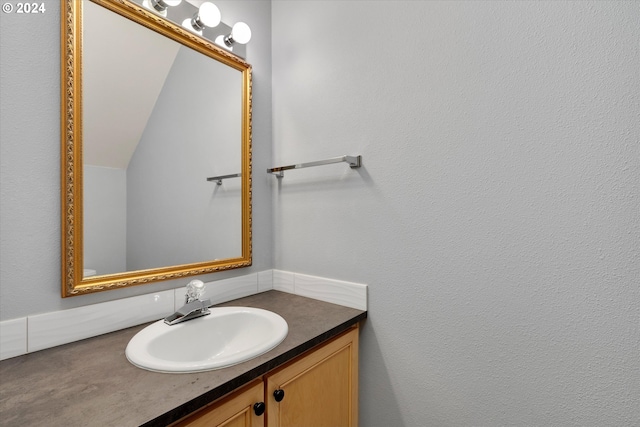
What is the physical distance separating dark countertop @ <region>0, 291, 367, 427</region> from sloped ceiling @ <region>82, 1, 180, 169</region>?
56 centimetres

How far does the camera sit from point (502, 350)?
2.93 ft

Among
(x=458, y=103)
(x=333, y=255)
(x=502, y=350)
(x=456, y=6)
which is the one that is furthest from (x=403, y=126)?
(x=502, y=350)

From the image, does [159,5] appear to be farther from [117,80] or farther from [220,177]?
[220,177]

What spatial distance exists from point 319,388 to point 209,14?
1.42 meters

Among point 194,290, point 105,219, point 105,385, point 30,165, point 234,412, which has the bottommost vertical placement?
point 234,412

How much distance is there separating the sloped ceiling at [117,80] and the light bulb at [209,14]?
153 millimetres

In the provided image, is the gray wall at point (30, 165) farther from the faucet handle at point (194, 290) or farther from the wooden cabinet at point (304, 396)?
the wooden cabinet at point (304, 396)

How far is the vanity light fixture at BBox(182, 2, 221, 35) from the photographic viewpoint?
1.13 m

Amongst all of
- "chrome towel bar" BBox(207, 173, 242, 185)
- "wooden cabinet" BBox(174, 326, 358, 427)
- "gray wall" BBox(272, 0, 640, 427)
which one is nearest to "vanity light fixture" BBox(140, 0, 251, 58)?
"gray wall" BBox(272, 0, 640, 427)

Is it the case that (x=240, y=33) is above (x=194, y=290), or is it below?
above

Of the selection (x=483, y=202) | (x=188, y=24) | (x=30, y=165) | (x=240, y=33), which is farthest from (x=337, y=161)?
(x=30, y=165)

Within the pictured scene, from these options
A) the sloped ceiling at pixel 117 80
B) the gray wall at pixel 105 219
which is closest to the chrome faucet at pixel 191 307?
the gray wall at pixel 105 219

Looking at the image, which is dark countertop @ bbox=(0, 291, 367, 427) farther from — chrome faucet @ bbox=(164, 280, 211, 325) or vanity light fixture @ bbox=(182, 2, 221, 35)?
vanity light fixture @ bbox=(182, 2, 221, 35)

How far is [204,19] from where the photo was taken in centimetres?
114
